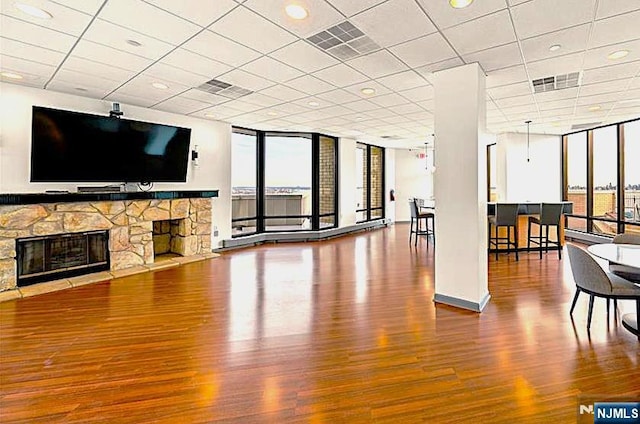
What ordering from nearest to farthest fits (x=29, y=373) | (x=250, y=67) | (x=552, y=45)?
(x=29, y=373) < (x=552, y=45) < (x=250, y=67)

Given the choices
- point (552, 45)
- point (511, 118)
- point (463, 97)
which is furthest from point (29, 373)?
point (511, 118)

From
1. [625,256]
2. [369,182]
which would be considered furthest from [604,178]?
[625,256]

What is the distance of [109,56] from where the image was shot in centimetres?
397

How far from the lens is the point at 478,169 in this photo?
3930mm

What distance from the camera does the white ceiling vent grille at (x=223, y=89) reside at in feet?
16.4

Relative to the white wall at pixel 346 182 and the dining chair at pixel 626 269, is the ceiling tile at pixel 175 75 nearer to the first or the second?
the dining chair at pixel 626 269

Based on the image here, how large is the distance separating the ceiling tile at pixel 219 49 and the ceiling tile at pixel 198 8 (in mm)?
283

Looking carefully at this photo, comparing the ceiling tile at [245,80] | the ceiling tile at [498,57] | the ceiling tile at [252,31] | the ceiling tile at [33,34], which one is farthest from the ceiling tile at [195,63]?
the ceiling tile at [498,57]

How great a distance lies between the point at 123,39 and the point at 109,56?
0.61 metres

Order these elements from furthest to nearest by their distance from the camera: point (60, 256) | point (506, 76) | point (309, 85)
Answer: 1. point (60, 256)
2. point (309, 85)
3. point (506, 76)

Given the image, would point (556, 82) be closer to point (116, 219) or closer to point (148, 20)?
point (148, 20)

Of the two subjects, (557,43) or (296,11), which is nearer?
(296,11)

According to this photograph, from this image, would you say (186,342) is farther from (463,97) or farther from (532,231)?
(532,231)

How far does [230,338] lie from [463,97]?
3593 mm
